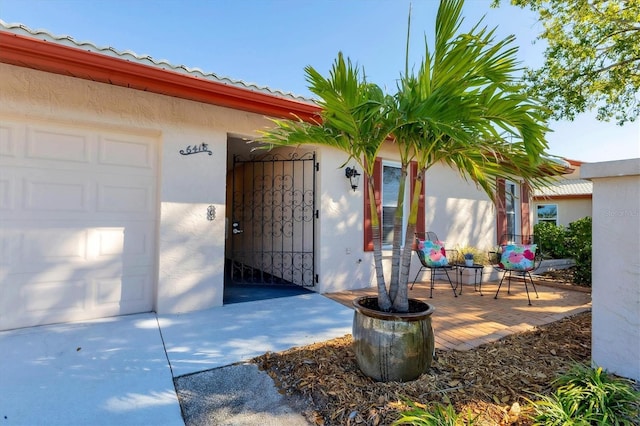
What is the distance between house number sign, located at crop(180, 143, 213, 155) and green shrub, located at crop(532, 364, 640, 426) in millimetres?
4060

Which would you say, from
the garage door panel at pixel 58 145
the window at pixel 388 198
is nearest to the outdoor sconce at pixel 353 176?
the window at pixel 388 198

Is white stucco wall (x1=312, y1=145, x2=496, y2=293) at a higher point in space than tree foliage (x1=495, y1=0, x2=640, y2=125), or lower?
lower

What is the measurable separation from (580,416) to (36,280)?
4.82 metres

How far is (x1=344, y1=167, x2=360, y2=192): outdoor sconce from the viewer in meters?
5.10

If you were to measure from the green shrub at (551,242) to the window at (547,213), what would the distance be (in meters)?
6.99

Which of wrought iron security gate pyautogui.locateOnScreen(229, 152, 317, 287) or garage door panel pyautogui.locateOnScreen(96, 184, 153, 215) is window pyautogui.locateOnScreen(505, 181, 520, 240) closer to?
wrought iron security gate pyautogui.locateOnScreen(229, 152, 317, 287)

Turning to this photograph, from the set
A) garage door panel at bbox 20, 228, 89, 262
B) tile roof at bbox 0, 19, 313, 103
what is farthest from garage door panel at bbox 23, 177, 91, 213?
tile roof at bbox 0, 19, 313, 103

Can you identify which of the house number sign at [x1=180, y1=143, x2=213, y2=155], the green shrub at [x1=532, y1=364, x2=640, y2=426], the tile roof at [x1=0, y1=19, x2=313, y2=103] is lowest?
the green shrub at [x1=532, y1=364, x2=640, y2=426]

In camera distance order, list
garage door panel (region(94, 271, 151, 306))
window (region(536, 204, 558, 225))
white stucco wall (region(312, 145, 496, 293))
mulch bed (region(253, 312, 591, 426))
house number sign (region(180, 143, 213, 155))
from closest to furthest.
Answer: mulch bed (region(253, 312, 591, 426)) < garage door panel (region(94, 271, 151, 306)) < house number sign (region(180, 143, 213, 155)) < white stucco wall (region(312, 145, 496, 293)) < window (region(536, 204, 558, 225))

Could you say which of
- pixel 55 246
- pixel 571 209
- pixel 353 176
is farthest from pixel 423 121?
pixel 571 209

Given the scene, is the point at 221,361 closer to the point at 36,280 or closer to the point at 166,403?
the point at 166,403

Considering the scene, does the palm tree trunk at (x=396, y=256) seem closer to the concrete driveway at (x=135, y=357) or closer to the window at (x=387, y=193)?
the concrete driveway at (x=135, y=357)

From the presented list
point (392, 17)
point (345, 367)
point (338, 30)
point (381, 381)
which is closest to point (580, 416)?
point (381, 381)

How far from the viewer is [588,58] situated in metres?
6.48
